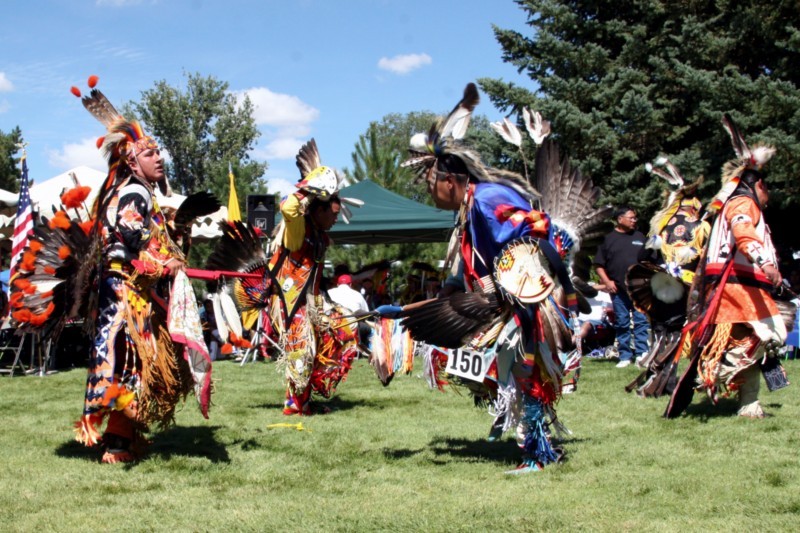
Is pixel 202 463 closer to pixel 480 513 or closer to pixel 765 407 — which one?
pixel 480 513

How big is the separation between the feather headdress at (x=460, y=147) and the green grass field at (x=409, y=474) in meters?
1.41

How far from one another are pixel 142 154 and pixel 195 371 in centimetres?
119

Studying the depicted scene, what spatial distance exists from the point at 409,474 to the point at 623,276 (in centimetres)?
534

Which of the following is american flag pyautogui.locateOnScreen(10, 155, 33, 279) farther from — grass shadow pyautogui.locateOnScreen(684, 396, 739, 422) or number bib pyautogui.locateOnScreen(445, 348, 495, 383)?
grass shadow pyautogui.locateOnScreen(684, 396, 739, 422)

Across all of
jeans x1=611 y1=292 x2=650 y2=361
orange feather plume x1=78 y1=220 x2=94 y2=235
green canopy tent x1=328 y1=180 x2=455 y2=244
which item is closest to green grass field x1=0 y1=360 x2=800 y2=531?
orange feather plume x1=78 y1=220 x2=94 y2=235

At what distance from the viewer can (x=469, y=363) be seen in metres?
3.96

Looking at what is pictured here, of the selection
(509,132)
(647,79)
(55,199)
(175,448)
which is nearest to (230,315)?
(175,448)

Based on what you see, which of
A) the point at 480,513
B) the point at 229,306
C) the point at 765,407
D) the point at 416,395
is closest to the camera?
the point at 480,513

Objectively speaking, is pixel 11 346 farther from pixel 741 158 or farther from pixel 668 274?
pixel 741 158

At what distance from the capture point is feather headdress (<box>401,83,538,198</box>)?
4.06 meters

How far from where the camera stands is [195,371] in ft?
14.0

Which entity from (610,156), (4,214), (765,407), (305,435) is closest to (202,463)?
(305,435)

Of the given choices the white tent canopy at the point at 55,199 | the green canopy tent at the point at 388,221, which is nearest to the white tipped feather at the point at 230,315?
the white tent canopy at the point at 55,199

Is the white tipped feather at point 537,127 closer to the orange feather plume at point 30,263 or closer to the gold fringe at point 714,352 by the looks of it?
the gold fringe at point 714,352
